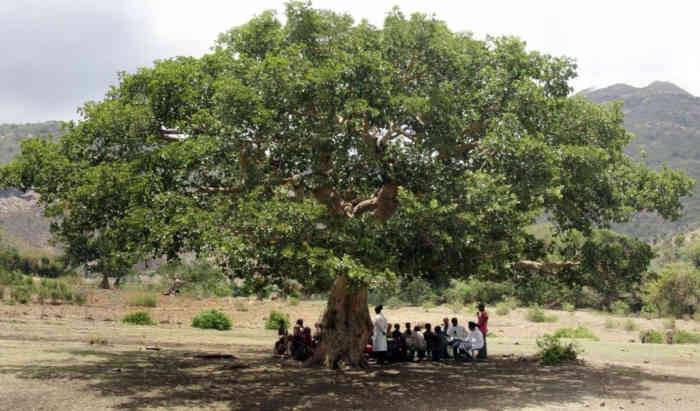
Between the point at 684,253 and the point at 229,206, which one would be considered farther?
the point at 684,253

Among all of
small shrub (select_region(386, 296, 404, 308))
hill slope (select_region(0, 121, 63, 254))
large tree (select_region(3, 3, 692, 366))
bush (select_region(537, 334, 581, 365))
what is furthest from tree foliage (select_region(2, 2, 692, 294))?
hill slope (select_region(0, 121, 63, 254))

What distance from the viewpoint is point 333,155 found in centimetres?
1406

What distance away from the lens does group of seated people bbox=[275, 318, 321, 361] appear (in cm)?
1995

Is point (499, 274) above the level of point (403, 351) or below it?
above

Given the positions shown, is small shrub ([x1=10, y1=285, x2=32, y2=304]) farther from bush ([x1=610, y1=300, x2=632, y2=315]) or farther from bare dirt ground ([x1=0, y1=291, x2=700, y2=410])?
bush ([x1=610, y1=300, x2=632, y2=315])

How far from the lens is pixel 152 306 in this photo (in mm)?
46281

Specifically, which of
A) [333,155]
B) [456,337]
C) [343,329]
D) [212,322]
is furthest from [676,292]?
[333,155]

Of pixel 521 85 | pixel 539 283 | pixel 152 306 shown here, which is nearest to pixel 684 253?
pixel 152 306

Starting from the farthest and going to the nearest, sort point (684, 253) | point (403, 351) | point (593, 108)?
Answer: point (684, 253) < point (403, 351) < point (593, 108)

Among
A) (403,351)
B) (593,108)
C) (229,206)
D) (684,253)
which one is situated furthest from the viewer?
(684,253)

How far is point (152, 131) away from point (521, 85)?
831 cm

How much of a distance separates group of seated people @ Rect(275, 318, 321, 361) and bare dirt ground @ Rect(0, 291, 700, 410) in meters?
0.51

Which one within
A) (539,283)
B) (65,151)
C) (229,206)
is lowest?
(539,283)

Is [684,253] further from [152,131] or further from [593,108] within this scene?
[152,131]
